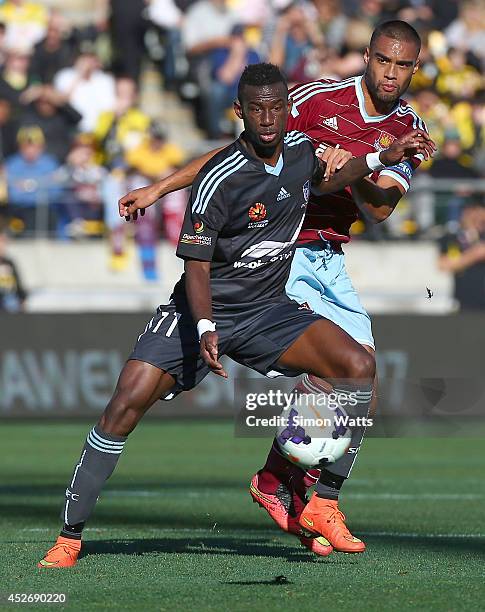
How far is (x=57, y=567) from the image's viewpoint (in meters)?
6.77

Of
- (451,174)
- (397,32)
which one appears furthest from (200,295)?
(451,174)

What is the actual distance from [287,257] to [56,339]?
9.23 m

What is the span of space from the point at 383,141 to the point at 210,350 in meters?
1.80

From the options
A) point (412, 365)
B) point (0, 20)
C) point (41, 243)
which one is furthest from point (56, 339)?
point (0, 20)

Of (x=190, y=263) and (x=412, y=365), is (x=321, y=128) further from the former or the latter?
(x=412, y=365)

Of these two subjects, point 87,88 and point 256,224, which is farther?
point 87,88

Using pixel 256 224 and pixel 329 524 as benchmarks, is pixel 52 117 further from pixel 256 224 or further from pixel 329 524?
pixel 329 524

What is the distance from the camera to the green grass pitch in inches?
238

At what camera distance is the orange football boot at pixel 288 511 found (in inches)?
285

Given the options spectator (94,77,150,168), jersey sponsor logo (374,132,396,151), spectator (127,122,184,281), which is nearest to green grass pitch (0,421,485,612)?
jersey sponsor logo (374,132,396,151)

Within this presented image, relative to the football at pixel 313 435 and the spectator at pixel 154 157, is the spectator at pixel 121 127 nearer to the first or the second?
the spectator at pixel 154 157

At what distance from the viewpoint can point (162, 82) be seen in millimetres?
20438

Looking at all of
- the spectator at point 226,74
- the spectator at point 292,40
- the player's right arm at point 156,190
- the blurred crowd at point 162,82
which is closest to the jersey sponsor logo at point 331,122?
the player's right arm at point 156,190

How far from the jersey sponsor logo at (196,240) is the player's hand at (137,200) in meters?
0.36
